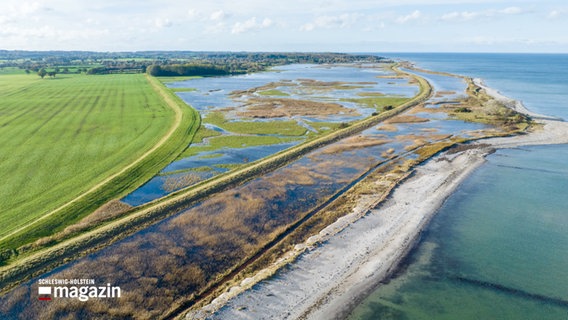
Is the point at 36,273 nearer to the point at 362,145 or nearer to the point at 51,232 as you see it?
the point at 51,232

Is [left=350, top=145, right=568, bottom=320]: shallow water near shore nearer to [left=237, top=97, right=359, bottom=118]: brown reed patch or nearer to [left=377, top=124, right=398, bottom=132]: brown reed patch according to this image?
[left=377, top=124, right=398, bottom=132]: brown reed patch

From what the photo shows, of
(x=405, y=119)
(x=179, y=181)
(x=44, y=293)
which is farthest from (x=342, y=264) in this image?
(x=405, y=119)

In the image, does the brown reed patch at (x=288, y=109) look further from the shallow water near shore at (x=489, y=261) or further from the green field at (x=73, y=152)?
the shallow water near shore at (x=489, y=261)

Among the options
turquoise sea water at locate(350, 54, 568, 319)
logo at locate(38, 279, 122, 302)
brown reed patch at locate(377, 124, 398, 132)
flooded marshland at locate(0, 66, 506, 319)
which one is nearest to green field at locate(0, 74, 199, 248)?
flooded marshland at locate(0, 66, 506, 319)

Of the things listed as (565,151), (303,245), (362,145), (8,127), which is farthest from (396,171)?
(8,127)

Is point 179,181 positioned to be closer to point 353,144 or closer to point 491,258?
point 353,144

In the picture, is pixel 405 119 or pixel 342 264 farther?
pixel 405 119

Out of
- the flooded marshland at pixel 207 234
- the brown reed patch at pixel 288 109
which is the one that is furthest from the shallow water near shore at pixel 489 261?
the brown reed patch at pixel 288 109
